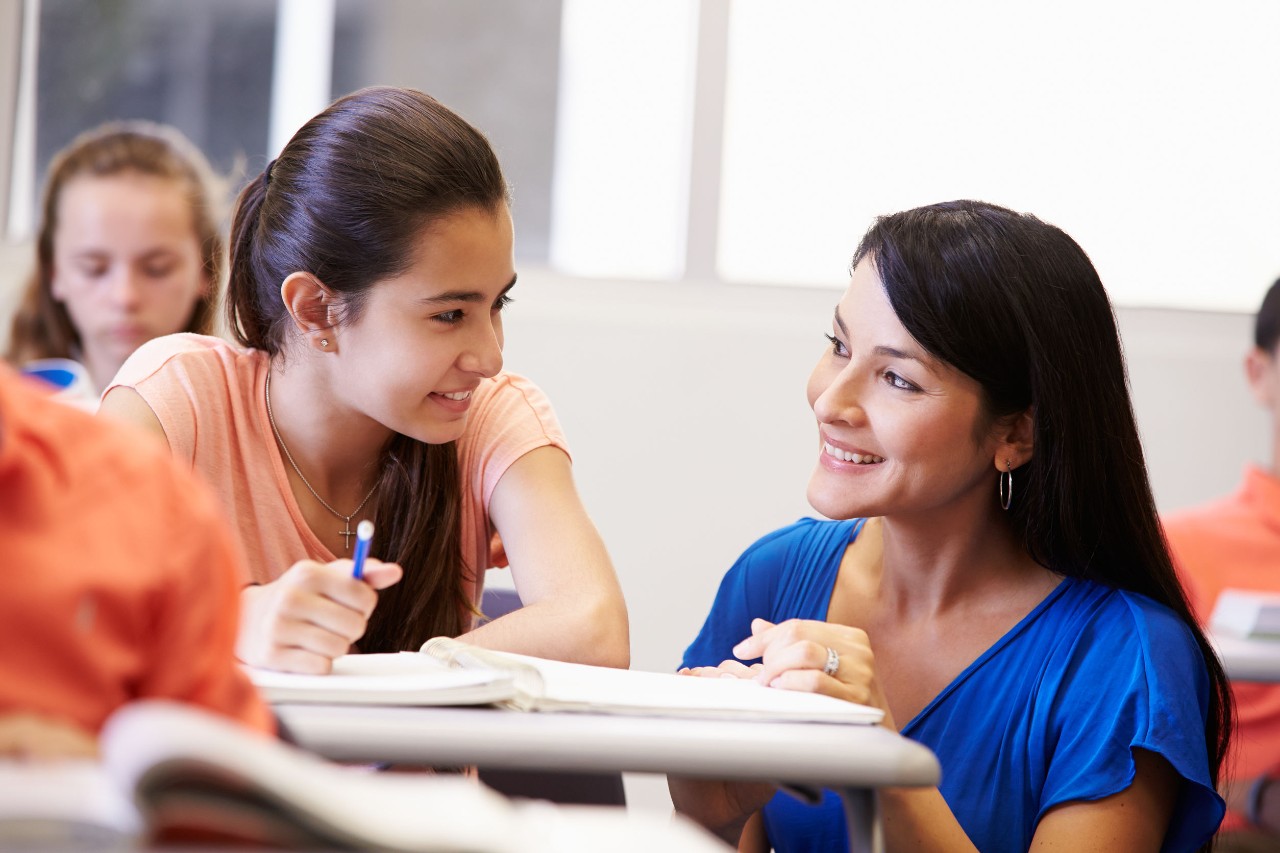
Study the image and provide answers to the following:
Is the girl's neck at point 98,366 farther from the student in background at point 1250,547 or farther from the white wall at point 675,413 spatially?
the student in background at point 1250,547

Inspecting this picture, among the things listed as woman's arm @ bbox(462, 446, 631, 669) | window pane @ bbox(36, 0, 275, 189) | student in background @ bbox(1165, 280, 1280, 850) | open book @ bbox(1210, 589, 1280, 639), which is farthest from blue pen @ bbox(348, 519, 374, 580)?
window pane @ bbox(36, 0, 275, 189)

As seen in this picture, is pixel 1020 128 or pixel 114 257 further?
pixel 1020 128

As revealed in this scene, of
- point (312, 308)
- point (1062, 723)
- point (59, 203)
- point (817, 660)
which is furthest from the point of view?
point (59, 203)

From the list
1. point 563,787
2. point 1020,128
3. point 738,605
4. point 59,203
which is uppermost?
point 1020,128

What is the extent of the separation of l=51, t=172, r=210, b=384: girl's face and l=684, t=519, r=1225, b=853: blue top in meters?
1.78

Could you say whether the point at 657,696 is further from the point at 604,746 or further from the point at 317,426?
the point at 317,426

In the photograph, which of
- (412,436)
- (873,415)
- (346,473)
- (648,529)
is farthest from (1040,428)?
(648,529)

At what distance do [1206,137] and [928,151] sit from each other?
0.69 meters

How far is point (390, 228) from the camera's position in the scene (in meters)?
1.66

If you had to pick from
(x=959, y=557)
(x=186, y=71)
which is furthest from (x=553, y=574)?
(x=186, y=71)

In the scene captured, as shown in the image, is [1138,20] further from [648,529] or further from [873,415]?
[873,415]

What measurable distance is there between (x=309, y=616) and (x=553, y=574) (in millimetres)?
482

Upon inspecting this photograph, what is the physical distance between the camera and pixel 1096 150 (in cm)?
356

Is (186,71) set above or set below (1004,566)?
above
